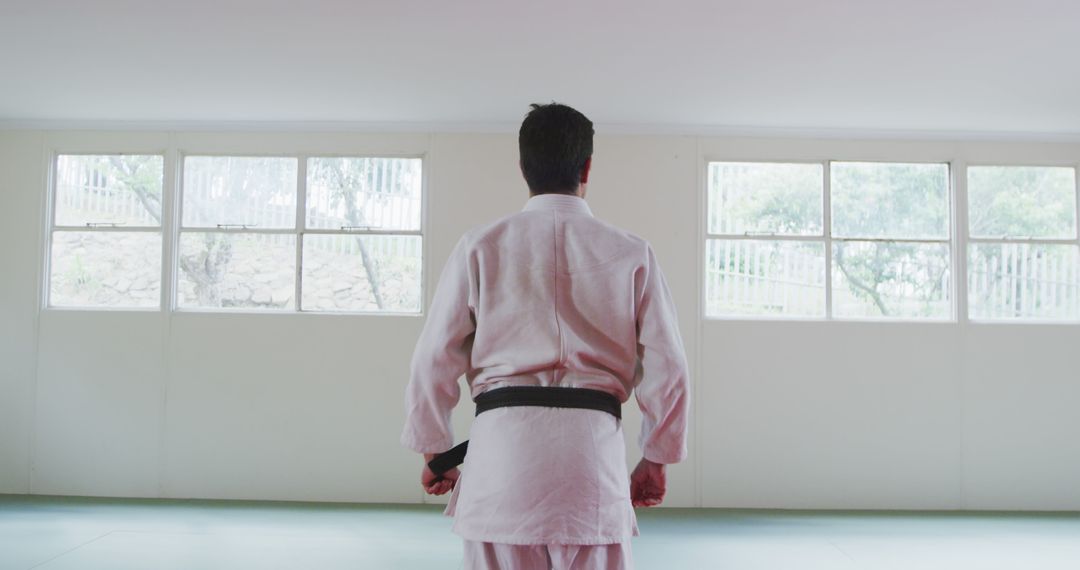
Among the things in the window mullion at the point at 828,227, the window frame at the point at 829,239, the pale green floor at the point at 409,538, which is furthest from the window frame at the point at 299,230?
the window mullion at the point at 828,227

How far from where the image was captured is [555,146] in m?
1.51

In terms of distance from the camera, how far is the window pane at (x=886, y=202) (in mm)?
5512

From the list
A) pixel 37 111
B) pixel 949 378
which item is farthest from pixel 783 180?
pixel 37 111

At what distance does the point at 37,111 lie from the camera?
5281mm

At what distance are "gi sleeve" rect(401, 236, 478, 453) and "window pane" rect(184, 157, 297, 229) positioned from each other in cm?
434

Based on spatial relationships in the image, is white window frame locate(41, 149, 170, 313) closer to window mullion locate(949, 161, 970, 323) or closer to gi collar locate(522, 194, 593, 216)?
gi collar locate(522, 194, 593, 216)

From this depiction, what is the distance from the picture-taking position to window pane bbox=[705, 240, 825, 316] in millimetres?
5473

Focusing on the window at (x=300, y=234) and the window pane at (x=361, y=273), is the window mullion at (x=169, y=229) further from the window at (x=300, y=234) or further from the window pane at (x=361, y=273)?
the window pane at (x=361, y=273)

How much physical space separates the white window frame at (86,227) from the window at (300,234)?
12 cm

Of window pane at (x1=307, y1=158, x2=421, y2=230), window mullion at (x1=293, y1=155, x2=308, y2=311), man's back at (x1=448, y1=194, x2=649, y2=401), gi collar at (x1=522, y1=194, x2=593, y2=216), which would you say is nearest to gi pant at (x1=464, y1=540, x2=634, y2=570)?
man's back at (x1=448, y1=194, x2=649, y2=401)

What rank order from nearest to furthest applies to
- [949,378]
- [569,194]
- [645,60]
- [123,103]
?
1. [569,194]
2. [645,60]
3. [123,103]
4. [949,378]

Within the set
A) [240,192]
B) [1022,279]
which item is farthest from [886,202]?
[240,192]

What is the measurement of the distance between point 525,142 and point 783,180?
434 centimetres

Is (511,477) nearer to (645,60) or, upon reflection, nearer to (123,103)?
(645,60)
